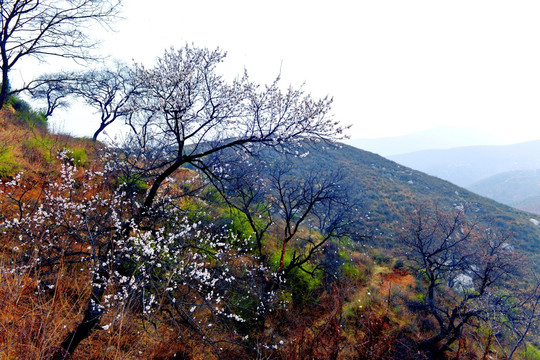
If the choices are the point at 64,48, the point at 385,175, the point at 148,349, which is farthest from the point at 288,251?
the point at 385,175

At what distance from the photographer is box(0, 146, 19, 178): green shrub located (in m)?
6.35

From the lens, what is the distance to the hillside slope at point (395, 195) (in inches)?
923

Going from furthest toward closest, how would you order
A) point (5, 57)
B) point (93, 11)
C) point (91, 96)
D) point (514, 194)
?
point (514, 194), point (91, 96), point (93, 11), point (5, 57)

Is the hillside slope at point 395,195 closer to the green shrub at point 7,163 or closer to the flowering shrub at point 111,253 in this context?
the flowering shrub at point 111,253

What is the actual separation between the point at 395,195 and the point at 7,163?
33264mm

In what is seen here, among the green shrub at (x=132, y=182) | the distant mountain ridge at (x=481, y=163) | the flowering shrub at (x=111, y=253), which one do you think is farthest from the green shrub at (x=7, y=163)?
the distant mountain ridge at (x=481, y=163)

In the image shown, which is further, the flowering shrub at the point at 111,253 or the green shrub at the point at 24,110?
the green shrub at the point at 24,110

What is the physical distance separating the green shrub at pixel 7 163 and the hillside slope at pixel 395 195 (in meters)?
19.6

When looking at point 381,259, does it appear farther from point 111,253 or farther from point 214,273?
point 111,253

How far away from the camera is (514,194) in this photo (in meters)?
92.8

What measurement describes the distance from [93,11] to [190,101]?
15.3 ft

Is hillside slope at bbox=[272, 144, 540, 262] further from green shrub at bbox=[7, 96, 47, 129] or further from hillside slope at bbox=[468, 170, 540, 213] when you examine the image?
hillside slope at bbox=[468, 170, 540, 213]

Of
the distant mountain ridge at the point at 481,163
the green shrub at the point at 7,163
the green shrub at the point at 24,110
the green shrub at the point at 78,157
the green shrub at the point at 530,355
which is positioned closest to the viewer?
the green shrub at the point at 7,163

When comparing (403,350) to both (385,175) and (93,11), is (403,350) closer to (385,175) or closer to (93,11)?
(93,11)
